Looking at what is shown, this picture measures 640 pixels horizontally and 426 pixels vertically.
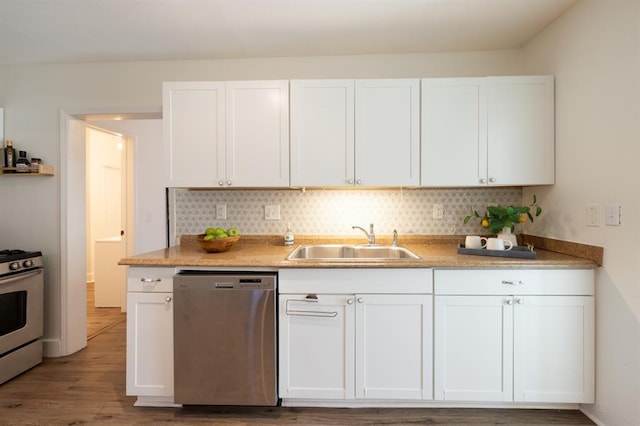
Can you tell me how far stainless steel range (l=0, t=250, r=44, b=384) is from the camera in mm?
2242

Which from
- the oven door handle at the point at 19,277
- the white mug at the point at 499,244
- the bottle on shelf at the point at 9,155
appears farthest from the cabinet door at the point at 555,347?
the bottle on shelf at the point at 9,155

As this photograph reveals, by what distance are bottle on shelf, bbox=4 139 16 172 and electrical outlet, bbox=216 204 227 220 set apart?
160 cm

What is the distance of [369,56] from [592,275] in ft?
6.65

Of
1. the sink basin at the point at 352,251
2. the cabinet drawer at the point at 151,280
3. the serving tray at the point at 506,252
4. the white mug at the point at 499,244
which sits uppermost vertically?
the white mug at the point at 499,244

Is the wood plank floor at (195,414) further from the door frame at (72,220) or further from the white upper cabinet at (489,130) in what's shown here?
the white upper cabinet at (489,130)

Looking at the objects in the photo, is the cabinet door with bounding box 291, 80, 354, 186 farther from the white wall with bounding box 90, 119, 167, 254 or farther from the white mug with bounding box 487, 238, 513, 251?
the white wall with bounding box 90, 119, 167, 254

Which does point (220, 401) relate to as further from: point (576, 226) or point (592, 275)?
point (576, 226)

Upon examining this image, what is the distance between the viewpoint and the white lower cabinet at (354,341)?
1.83m

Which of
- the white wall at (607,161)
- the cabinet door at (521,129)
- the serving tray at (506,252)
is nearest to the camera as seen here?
the white wall at (607,161)

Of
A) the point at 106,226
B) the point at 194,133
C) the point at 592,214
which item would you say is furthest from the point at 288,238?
the point at 106,226

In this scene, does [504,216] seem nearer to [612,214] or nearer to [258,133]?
[612,214]

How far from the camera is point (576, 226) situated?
193cm

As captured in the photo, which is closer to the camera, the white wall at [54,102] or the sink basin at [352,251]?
the sink basin at [352,251]

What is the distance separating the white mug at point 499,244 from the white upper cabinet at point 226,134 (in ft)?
4.39
